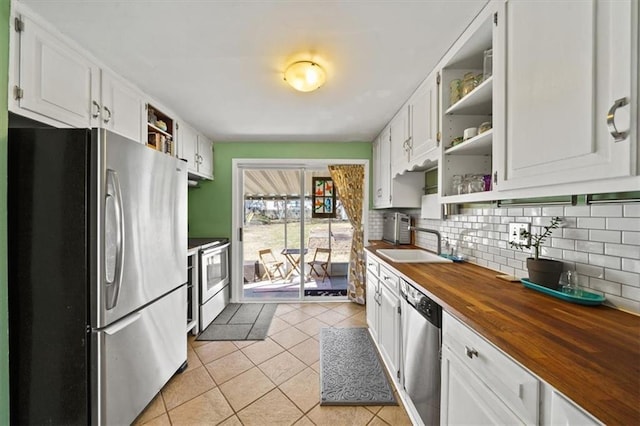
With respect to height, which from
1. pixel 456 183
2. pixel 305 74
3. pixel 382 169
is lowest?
pixel 456 183

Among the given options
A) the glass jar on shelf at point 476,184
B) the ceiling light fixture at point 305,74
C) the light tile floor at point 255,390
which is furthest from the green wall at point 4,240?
the glass jar on shelf at point 476,184

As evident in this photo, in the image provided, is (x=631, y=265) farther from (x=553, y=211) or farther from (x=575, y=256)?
(x=553, y=211)

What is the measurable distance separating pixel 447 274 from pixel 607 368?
893 millimetres

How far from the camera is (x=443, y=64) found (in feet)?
5.38

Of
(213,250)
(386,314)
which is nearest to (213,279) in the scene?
(213,250)

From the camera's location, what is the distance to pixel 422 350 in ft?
4.31

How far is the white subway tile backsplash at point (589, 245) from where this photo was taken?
90cm

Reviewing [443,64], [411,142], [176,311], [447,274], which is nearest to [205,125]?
[176,311]

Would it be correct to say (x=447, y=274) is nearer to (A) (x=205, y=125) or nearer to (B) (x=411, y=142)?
(B) (x=411, y=142)

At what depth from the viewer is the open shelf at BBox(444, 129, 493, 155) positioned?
1320 mm

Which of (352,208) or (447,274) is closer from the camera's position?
(447,274)

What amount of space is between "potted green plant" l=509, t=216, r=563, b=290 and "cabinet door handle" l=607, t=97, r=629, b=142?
57 centimetres

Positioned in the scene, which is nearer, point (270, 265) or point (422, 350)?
point (422, 350)

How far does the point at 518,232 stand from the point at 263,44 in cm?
182
